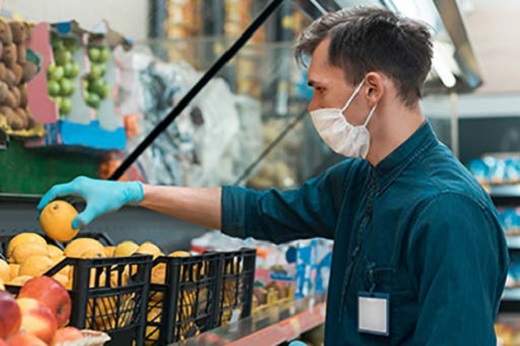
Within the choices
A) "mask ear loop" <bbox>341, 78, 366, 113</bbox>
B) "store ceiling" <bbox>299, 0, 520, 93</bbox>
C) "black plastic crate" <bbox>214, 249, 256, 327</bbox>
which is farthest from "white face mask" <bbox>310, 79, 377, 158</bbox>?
"store ceiling" <bbox>299, 0, 520, 93</bbox>

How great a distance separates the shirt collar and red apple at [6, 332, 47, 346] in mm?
947

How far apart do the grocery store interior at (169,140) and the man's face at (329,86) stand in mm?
460

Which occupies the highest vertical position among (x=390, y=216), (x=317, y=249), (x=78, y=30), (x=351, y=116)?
(x=78, y=30)

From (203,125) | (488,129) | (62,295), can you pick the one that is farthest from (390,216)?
(488,129)

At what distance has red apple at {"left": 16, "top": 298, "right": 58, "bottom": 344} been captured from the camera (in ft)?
4.30

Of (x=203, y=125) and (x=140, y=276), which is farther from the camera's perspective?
(x=203, y=125)

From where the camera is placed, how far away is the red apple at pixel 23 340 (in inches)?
49.6

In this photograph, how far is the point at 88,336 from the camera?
1.37 meters

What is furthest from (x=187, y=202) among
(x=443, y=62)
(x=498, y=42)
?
(x=498, y=42)

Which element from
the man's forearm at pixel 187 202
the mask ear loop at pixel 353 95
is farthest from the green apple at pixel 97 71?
the mask ear loop at pixel 353 95

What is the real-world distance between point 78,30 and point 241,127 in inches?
64.3

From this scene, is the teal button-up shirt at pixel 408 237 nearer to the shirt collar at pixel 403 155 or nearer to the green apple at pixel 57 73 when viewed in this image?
the shirt collar at pixel 403 155

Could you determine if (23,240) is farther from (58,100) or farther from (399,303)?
(399,303)

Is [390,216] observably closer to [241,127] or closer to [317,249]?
[317,249]
